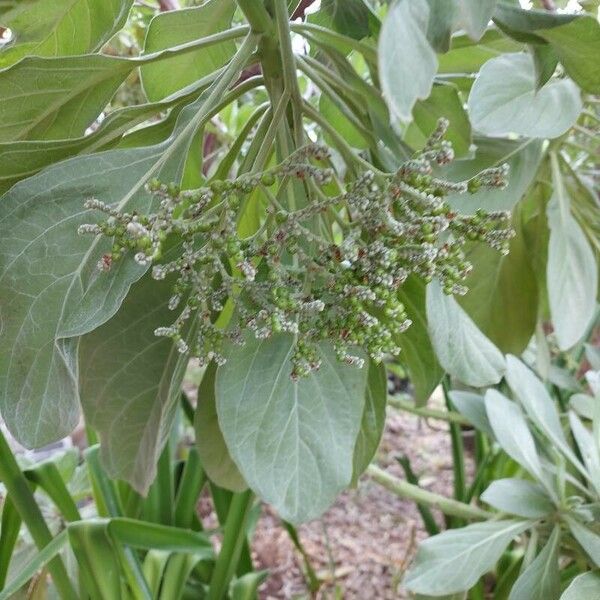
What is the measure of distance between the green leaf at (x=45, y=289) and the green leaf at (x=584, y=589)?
1.34 ft

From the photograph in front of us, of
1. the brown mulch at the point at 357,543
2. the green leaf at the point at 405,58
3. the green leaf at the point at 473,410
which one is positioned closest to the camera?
the green leaf at the point at 405,58

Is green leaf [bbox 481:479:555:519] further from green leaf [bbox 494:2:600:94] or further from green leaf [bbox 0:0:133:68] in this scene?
green leaf [bbox 0:0:133:68]

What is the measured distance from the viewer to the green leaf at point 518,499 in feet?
2.24

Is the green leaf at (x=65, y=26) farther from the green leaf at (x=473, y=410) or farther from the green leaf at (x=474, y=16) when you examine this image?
the green leaf at (x=473, y=410)

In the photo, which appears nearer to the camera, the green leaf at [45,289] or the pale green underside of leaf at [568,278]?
the green leaf at [45,289]

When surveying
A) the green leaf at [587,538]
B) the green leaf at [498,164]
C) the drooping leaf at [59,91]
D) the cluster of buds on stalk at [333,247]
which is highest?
the drooping leaf at [59,91]

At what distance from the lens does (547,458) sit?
86 cm

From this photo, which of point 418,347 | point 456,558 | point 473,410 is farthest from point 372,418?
point 473,410

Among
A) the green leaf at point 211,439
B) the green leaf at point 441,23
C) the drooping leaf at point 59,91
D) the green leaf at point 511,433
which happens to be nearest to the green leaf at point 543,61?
the green leaf at point 441,23

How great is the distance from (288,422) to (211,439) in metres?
0.15

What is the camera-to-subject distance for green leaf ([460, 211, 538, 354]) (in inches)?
29.8

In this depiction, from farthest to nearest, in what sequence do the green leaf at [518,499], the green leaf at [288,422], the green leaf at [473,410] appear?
1. the green leaf at [473,410]
2. the green leaf at [518,499]
3. the green leaf at [288,422]

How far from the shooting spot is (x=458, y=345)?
0.47m

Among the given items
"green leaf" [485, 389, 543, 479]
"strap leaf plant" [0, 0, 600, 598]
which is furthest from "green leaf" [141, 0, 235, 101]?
"green leaf" [485, 389, 543, 479]
